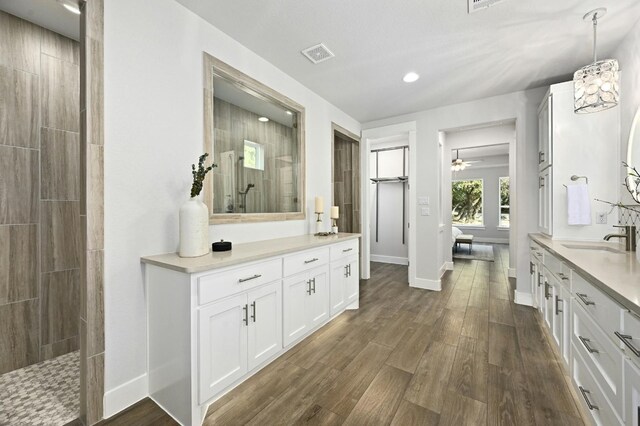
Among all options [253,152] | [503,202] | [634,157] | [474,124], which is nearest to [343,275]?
[253,152]

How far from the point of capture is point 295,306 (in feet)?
7.11

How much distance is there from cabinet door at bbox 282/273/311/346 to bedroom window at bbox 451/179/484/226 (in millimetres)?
8330

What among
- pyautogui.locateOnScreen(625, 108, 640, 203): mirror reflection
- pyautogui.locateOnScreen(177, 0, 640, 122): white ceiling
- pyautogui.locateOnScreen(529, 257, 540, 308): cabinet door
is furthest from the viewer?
pyautogui.locateOnScreen(529, 257, 540, 308): cabinet door

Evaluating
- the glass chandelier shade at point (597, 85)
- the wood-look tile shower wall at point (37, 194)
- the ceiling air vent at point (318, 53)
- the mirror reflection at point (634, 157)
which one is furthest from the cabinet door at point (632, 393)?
the wood-look tile shower wall at point (37, 194)

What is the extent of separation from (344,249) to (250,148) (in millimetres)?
1438

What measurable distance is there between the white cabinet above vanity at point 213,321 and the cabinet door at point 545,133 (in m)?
2.90

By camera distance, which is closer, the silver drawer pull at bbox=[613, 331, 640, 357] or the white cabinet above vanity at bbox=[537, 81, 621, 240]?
the silver drawer pull at bbox=[613, 331, 640, 357]

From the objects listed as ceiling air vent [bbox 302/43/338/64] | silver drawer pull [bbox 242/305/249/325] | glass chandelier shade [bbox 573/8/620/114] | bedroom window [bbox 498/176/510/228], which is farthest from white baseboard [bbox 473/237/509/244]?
silver drawer pull [bbox 242/305/249/325]

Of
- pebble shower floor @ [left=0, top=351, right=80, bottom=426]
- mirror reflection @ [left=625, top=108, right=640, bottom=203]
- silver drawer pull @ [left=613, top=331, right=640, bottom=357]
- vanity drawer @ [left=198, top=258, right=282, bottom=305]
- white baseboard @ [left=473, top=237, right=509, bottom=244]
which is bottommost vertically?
pebble shower floor @ [left=0, top=351, right=80, bottom=426]

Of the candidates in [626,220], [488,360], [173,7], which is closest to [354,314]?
[488,360]

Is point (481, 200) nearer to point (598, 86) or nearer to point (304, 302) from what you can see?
point (598, 86)

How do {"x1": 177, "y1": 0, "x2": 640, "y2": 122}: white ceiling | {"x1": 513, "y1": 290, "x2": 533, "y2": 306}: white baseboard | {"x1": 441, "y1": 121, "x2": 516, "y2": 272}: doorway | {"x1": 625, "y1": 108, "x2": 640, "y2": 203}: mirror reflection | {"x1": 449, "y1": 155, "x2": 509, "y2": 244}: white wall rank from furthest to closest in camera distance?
{"x1": 449, "y1": 155, "x2": 509, "y2": 244}: white wall → {"x1": 441, "y1": 121, "x2": 516, "y2": 272}: doorway → {"x1": 513, "y1": 290, "x2": 533, "y2": 306}: white baseboard → {"x1": 625, "y1": 108, "x2": 640, "y2": 203}: mirror reflection → {"x1": 177, "y1": 0, "x2": 640, "y2": 122}: white ceiling

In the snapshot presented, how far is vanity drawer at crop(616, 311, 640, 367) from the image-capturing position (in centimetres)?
91

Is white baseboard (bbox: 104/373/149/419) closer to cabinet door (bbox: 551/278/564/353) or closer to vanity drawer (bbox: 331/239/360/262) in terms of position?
vanity drawer (bbox: 331/239/360/262)
